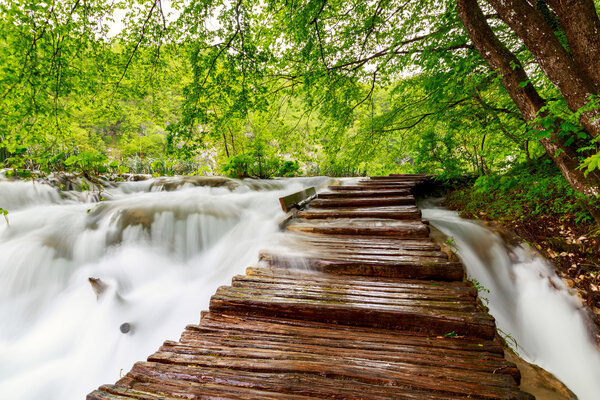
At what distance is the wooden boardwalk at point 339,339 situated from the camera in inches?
45.6

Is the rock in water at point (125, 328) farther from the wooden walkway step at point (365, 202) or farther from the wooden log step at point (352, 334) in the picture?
the wooden walkway step at point (365, 202)

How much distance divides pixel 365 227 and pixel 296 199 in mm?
1641

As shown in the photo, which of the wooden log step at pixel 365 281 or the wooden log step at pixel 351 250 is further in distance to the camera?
the wooden log step at pixel 351 250

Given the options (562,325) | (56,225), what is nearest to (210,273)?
(56,225)

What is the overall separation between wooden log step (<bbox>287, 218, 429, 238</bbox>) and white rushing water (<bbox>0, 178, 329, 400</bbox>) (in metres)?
0.79

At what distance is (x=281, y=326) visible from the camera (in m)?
1.62

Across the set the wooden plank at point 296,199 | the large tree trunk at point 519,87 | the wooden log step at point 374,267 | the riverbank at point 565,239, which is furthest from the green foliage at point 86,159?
the riverbank at point 565,239

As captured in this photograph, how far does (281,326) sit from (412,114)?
20.0ft

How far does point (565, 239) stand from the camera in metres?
3.52

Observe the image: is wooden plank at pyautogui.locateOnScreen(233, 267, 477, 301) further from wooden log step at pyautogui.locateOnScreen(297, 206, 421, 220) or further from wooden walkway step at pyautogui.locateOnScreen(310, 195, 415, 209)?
wooden walkway step at pyautogui.locateOnScreen(310, 195, 415, 209)

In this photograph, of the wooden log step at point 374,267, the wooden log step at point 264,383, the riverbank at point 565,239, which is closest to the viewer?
the wooden log step at point 264,383

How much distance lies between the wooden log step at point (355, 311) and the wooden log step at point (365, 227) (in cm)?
133

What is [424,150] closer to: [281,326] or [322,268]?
[322,268]

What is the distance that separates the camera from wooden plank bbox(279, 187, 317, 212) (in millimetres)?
3832
